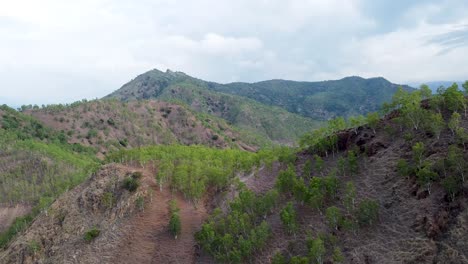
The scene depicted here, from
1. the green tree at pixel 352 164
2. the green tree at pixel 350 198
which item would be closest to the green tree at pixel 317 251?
the green tree at pixel 350 198

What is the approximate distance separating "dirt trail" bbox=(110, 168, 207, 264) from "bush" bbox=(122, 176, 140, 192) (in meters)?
2.59

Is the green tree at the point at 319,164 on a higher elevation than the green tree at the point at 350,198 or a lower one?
higher

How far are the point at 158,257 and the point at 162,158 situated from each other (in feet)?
62.6

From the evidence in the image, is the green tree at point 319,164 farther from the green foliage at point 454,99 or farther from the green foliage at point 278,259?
the green foliage at point 454,99

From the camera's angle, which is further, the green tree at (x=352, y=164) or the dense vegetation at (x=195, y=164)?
the dense vegetation at (x=195, y=164)

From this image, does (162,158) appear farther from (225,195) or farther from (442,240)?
(442,240)

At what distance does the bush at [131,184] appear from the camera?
50906mm

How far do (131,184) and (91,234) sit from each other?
8030mm

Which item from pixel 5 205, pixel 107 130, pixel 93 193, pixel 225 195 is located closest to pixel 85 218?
pixel 93 193

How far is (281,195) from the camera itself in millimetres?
45656

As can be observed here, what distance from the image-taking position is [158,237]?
46.4 meters

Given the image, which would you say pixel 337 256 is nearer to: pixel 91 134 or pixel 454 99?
pixel 454 99

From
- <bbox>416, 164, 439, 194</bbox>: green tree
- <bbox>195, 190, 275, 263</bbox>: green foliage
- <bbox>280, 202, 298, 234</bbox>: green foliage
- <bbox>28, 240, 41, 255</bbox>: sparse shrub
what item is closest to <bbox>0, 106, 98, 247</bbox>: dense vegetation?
<bbox>28, 240, 41, 255</bbox>: sparse shrub

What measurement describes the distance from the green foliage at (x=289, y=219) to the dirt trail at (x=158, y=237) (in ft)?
39.4
